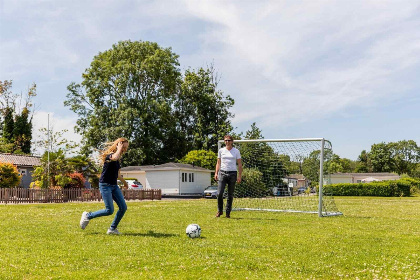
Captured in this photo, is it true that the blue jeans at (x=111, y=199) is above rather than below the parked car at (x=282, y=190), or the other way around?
above

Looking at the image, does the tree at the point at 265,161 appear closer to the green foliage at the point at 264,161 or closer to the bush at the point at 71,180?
the green foliage at the point at 264,161

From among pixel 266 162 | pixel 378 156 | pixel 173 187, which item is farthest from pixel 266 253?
pixel 378 156

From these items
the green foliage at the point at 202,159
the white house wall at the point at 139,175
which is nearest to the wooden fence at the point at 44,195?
the white house wall at the point at 139,175

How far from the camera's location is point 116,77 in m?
48.8

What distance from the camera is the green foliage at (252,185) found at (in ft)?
60.0

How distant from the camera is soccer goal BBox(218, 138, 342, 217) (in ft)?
49.1

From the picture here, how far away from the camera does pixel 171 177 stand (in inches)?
1665

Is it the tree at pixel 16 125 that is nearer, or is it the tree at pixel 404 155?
the tree at pixel 16 125

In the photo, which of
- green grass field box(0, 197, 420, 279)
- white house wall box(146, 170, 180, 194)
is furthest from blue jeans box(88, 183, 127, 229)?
white house wall box(146, 170, 180, 194)

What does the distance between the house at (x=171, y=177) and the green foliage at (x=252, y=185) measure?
22.8m

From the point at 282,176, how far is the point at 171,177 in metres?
25.3

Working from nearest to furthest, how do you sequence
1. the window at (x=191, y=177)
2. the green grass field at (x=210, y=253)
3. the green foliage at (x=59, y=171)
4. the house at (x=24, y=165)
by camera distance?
the green grass field at (x=210, y=253) → the green foliage at (x=59, y=171) → the house at (x=24, y=165) → the window at (x=191, y=177)

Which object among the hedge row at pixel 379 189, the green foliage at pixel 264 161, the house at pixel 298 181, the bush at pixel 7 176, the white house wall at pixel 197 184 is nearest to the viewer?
the house at pixel 298 181

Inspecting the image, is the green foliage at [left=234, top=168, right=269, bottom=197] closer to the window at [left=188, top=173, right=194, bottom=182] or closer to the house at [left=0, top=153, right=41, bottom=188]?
the window at [left=188, top=173, right=194, bottom=182]
